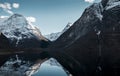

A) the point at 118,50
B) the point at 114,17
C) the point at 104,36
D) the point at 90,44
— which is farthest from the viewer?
the point at 90,44

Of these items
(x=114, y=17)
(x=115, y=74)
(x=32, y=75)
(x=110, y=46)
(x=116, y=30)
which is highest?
(x=114, y=17)

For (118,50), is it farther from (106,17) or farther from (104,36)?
(106,17)

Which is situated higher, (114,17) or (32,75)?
(114,17)

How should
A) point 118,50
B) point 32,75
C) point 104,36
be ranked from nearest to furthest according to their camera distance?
point 32,75
point 118,50
point 104,36

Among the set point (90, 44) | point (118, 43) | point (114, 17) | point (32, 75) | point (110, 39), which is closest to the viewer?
point (32, 75)

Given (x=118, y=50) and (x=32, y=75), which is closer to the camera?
Result: (x=32, y=75)

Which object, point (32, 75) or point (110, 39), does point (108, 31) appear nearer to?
point (110, 39)

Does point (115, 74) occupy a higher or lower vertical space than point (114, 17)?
lower

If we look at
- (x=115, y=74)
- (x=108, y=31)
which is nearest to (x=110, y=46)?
(x=108, y=31)

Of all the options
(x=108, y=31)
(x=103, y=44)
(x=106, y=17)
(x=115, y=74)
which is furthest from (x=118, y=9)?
(x=115, y=74)
